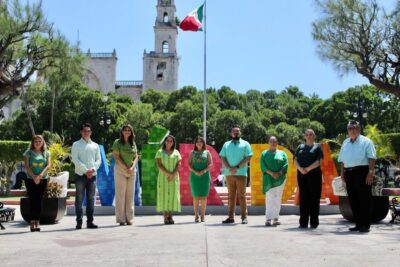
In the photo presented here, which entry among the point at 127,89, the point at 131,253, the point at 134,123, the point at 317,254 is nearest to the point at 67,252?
the point at 131,253

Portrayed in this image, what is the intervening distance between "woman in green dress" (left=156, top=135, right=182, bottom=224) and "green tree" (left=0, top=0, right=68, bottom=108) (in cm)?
927

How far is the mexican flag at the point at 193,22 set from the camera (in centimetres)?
2595

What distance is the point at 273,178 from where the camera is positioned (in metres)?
9.75

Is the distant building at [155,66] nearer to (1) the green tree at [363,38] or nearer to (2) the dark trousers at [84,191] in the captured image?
(1) the green tree at [363,38]

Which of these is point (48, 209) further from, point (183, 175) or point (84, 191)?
point (183, 175)

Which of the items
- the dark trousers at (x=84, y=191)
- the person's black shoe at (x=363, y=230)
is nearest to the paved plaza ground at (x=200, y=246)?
the person's black shoe at (x=363, y=230)

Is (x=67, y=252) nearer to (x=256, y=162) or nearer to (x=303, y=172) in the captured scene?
(x=303, y=172)

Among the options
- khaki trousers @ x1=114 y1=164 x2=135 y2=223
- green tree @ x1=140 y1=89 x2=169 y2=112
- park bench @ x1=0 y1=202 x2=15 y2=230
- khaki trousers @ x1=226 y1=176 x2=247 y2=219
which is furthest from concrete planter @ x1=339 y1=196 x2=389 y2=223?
green tree @ x1=140 y1=89 x2=169 y2=112

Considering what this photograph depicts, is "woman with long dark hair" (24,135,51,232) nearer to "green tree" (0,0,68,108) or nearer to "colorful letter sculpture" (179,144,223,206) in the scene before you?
"colorful letter sculpture" (179,144,223,206)

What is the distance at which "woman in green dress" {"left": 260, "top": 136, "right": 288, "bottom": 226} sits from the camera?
966 cm

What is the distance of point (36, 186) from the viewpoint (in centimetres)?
871

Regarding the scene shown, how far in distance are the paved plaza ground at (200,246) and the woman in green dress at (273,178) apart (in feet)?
1.65

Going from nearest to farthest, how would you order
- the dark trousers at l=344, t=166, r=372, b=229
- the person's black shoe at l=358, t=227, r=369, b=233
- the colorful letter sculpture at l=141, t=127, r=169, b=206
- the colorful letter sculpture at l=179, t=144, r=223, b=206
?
the person's black shoe at l=358, t=227, r=369, b=233
the dark trousers at l=344, t=166, r=372, b=229
the colorful letter sculpture at l=141, t=127, r=169, b=206
the colorful letter sculpture at l=179, t=144, r=223, b=206

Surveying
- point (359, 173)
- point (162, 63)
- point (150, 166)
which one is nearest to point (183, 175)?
point (150, 166)
